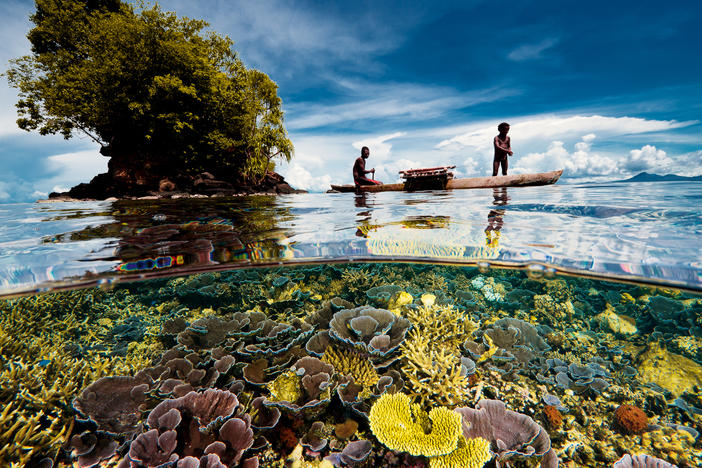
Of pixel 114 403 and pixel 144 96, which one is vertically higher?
pixel 144 96

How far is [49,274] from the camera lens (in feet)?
15.4

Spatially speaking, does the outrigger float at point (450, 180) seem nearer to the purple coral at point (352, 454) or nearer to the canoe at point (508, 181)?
the canoe at point (508, 181)

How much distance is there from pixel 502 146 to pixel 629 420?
11003 mm

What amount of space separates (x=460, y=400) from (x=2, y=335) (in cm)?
856

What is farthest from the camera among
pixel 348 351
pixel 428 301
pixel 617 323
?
pixel 617 323

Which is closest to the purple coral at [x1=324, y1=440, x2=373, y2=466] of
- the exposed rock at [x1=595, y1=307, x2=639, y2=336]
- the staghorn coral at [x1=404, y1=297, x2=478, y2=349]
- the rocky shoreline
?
the staghorn coral at [x1=404, y1=297, x2=478, y2=349]

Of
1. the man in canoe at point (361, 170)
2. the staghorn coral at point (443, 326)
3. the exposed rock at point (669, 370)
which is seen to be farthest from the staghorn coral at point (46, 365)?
the exposed rock at point (669, 370)

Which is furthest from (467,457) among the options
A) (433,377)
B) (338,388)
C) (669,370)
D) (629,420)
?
(669,370)

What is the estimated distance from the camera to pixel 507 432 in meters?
3.49

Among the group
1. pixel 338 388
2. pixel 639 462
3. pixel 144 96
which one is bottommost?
pixel 639 462

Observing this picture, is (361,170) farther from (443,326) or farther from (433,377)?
(433,377)

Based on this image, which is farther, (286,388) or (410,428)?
(286,388)

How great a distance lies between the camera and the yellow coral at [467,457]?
304 cm

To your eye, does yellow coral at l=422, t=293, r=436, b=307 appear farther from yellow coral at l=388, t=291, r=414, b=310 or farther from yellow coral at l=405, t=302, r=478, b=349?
yellow coral at l=388, t=291, r=414, b=310
